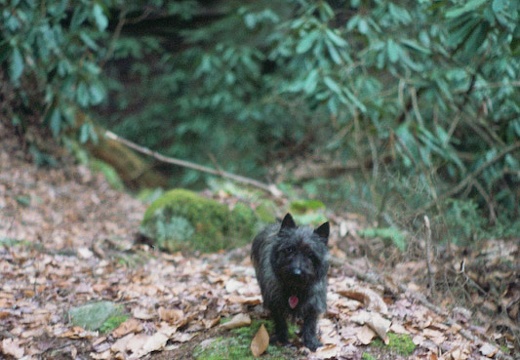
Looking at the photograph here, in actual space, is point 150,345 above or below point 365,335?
above

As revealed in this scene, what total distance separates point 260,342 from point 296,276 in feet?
2.19

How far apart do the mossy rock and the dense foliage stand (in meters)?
1.83

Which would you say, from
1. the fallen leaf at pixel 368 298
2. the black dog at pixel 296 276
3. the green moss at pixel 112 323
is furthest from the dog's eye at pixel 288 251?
the green moss at pixel 112 323

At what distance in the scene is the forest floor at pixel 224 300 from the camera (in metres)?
4.16

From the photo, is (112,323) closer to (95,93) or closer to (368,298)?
(368,298)

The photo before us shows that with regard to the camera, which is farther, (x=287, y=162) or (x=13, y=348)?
(x=287, y=162)

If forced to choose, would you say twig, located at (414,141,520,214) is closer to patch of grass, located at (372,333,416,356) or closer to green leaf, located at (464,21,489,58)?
green leaf, located at (464,21,489,58)

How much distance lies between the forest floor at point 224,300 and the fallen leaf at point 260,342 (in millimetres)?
12

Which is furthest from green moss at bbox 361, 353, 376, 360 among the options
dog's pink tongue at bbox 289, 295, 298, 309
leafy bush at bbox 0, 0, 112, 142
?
leafy bush at bbox 0, 0, 112, 142

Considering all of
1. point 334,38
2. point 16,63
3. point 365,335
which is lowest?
point 365,335

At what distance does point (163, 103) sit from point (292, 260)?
35.3 ft

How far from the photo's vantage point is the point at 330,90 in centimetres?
696

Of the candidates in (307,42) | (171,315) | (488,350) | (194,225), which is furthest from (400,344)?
(307,42)

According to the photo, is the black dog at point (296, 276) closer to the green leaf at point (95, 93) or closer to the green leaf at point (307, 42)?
the green leaf at point (307, 42)
